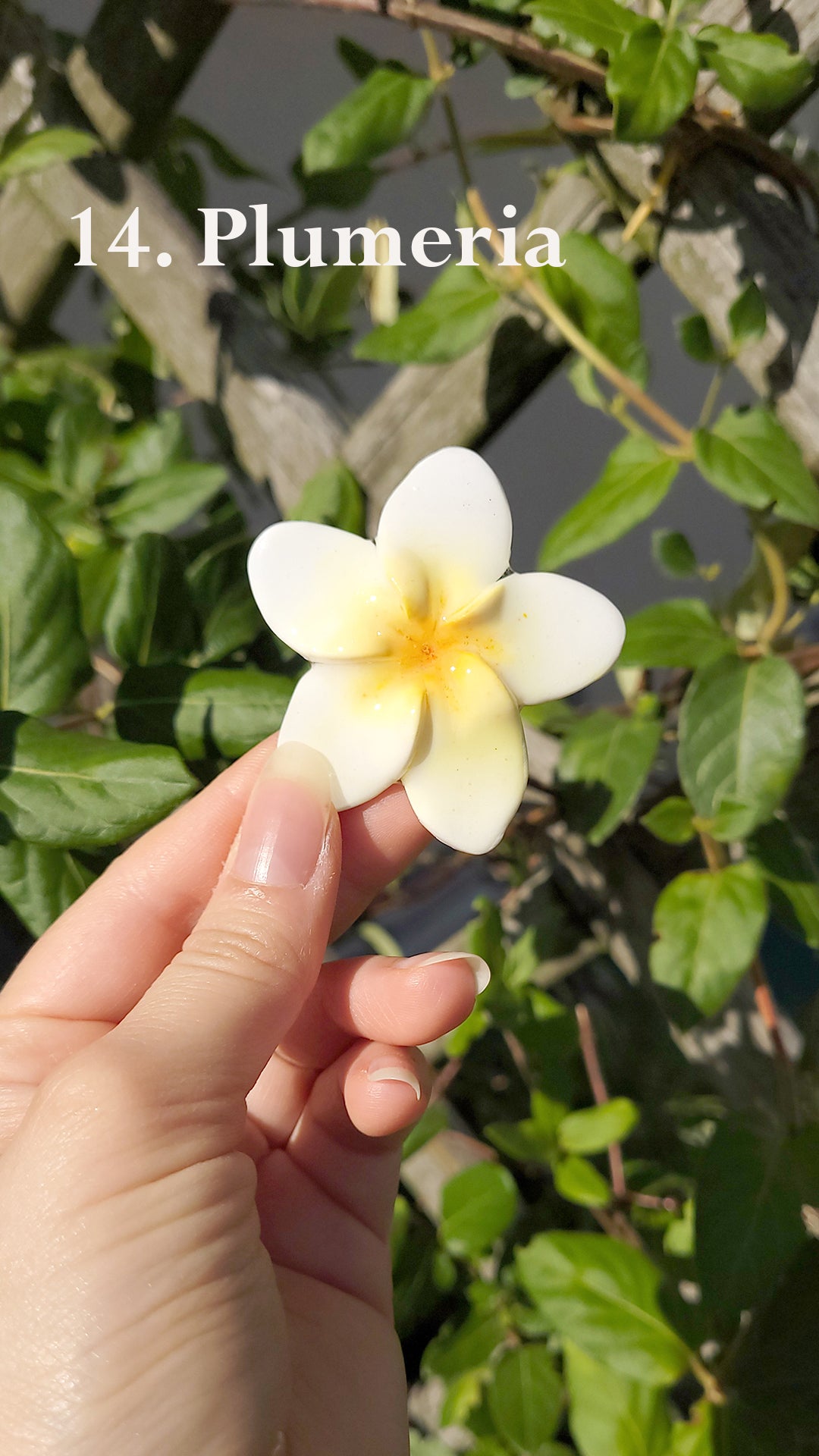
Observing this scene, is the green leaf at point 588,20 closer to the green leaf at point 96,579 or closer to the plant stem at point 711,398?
the plant stem at point 711,398

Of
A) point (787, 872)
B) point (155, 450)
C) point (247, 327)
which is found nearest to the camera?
point (787, 872)

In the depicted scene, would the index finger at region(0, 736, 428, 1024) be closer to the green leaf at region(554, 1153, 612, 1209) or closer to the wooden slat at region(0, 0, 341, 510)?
the green leaf at region(554, 1153, 612, 1209)

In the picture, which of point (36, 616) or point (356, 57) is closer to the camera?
point (36, 616)

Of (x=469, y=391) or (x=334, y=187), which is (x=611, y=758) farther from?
(x=334, y=187)

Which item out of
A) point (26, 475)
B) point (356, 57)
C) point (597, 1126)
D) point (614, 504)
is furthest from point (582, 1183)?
point (356, 57)

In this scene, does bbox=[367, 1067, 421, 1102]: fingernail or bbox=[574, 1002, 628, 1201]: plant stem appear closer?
bbox=[367, 1067, 421, 1102]: fingernail

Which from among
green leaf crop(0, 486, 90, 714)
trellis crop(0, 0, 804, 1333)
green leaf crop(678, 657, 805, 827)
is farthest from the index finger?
trellis crop(0, 0, 804, 1333)
